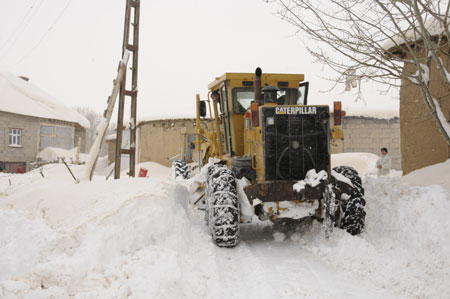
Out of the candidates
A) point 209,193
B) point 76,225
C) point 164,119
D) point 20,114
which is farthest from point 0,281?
point 20,114

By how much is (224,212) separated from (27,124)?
28.0 m

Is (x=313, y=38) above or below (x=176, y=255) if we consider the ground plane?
above

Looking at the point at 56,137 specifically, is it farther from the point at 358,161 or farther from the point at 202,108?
the point at 202,108

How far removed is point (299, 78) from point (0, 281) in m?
5.66

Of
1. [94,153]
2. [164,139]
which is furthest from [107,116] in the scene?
[164,139]

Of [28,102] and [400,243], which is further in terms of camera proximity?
[28,102]

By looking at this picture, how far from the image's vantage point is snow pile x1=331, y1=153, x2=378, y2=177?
16.8 meters

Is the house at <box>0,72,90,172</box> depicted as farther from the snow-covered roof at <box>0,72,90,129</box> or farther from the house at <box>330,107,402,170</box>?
the house at <box>330,107,402,170</box>

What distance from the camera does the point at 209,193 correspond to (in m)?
6.03

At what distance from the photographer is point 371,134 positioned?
1972 centimetres

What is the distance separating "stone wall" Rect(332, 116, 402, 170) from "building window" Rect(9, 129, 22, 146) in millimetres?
22825

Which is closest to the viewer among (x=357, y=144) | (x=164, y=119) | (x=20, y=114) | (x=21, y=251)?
(x=21, y=251)

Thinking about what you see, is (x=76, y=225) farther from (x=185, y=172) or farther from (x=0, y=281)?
(x=185, y=172)

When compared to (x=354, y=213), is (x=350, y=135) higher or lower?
higher
